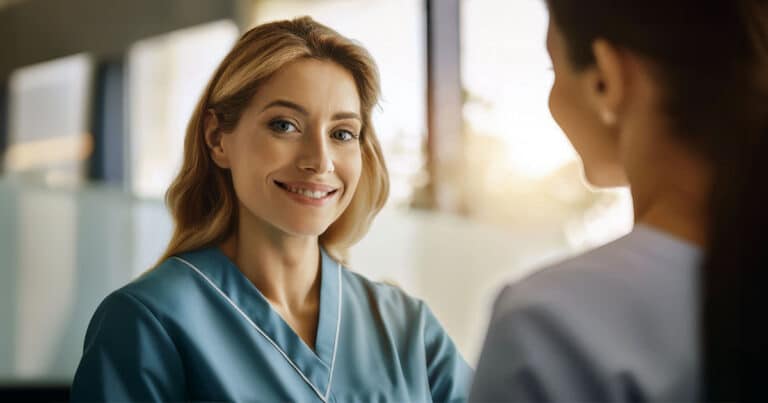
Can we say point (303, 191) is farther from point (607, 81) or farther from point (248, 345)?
point (607, 81)

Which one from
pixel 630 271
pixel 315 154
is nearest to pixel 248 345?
pixel 315 154

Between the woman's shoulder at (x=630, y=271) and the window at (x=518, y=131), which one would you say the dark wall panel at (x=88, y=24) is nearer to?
the window at (x=518, y=131)

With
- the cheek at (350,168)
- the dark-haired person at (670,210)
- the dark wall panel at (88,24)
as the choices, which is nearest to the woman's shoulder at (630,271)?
the dark-haired person at (670,210)

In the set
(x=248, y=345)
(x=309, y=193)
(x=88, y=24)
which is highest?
(x=88, y=24)

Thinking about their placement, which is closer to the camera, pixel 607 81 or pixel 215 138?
pixel 607 81

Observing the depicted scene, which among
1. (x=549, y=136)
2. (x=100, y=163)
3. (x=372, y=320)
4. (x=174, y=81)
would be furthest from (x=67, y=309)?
(x=549, y=136)

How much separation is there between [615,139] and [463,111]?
0.87 feet

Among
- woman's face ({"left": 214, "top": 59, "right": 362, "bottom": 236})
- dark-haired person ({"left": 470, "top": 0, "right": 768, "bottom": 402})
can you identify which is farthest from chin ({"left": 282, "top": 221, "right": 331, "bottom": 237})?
dark-haired person ({"left": 470, "top": 0, "right": 768, "bottom": 402})

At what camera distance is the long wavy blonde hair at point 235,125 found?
560 mm

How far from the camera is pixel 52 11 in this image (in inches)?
32.6

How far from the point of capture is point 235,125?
564 mm

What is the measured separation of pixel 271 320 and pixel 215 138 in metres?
0.14

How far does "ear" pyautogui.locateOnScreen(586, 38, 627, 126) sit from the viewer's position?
0.47m

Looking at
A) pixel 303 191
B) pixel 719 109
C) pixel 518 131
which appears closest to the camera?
pixel 719 109
